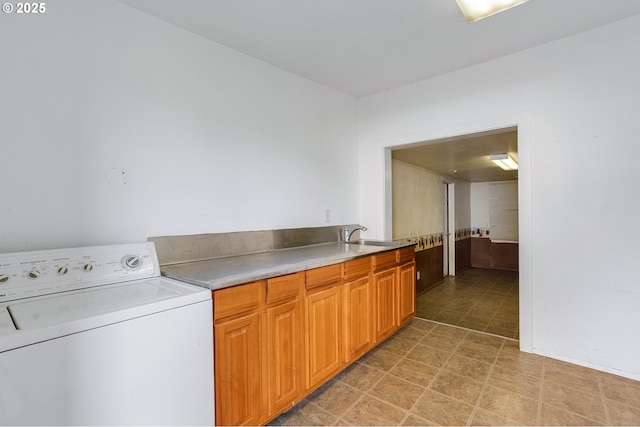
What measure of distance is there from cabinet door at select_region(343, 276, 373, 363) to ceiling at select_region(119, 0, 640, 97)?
5.86 feet

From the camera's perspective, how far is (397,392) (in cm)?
190

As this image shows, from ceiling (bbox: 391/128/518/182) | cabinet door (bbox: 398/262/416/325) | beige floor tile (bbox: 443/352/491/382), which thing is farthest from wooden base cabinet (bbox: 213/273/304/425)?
ceiling (bbox: 391/128/518/182)

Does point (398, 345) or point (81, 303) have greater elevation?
point (81, 303)

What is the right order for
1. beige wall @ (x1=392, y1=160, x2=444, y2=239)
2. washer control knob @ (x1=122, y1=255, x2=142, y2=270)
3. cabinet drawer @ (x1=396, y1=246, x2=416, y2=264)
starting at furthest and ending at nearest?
1. beige wall @ (x1=392, y1=160, x2=444, y2=239)
2. cabinet drawer @ (x1=396, y1=246, x2=416, y2=264)
3. washer control knob @ (x1=122, y1=255, x2=142, y2=270)

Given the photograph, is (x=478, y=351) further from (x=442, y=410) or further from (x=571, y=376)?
(x=442, y=410)

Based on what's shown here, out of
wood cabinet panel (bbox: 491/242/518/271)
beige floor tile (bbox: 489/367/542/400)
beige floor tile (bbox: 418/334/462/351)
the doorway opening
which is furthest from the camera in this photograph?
wood cabinet panel (bbox: 491/242/518/271)

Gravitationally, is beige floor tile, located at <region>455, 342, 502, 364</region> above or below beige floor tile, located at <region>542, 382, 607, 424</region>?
above

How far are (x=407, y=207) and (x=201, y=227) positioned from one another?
3359 mm

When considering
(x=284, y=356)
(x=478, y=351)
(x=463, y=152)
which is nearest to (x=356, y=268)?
(x=284, y=356)

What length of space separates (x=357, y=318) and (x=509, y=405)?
1.03m

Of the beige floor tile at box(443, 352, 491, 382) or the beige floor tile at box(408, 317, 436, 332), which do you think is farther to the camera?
the beige floor tile at box(408, 317, 436, 332)

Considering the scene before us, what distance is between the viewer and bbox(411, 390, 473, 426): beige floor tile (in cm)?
164

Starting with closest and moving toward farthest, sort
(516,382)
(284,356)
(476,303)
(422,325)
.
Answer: (284,356)
(516,382)
(422,325)
(476,303)

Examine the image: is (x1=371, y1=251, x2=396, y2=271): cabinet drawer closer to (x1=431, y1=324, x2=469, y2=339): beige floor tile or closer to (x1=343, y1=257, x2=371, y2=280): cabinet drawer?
(x1=343, y1=257, x2=371, y2=280): cabinet drawer
